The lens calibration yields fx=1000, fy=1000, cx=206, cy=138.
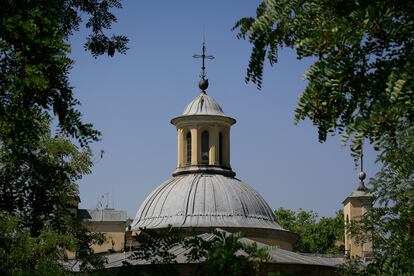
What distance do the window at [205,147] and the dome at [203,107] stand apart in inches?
41.1

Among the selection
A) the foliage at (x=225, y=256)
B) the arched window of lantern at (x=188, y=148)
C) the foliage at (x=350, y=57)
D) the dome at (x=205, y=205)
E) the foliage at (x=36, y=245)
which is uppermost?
the arched window of lantern at (x=188, y=148)

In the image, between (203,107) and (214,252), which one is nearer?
(214,252)

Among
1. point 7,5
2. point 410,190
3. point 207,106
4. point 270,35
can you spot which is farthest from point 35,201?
point 207,106

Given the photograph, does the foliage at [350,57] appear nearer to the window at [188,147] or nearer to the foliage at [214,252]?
the foliage at [214,252]

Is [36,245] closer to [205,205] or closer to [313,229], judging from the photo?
[205,205]

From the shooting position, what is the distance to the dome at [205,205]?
4347cm

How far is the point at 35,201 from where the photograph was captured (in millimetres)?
10867

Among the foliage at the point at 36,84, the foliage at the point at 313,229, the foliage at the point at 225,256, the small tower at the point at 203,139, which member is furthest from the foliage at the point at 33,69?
the foliage at the point at 313,229

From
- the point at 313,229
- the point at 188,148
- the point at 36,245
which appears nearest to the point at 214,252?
the point at 36,245

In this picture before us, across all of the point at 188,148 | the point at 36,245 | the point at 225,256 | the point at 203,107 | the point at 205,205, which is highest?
the point at 203,107

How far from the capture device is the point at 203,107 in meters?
48.7

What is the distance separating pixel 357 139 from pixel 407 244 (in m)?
11.4

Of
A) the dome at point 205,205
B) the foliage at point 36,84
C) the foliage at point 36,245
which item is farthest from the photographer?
the dome at point 205,205

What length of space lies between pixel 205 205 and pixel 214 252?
3465cm
